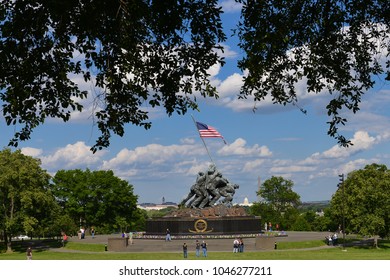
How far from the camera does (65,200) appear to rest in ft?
225

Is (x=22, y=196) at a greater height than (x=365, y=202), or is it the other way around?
(x=22, y=196)

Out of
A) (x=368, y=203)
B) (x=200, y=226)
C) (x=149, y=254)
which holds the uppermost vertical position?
(x=368, y=203)

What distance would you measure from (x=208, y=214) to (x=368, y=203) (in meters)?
13.6

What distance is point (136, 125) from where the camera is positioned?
10.9 meters

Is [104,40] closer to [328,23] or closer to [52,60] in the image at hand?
[52,60]

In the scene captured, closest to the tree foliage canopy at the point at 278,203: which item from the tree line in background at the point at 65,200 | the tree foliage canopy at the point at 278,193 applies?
the tree foliage canopy at the point at 278,193

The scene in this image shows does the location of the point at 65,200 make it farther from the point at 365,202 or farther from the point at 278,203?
the point at 365,202

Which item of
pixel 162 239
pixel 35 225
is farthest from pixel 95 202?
pixel 162 239

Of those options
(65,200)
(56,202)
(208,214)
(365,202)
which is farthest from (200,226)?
(65,200)

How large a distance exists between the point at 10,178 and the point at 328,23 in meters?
39.2

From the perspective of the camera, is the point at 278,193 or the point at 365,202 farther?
the point at 278,193

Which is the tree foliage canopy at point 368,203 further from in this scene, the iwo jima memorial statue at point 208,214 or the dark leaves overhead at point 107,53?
the dark leaves overhead at point 107,53

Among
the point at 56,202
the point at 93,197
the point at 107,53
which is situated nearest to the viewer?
the point at 107,53

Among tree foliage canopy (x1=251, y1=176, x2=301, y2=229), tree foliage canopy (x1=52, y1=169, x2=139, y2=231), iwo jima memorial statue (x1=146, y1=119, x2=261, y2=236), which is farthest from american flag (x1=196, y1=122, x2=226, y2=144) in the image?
tree foliage canopy (x1=251, y1=176, x2=301, y2=229)
